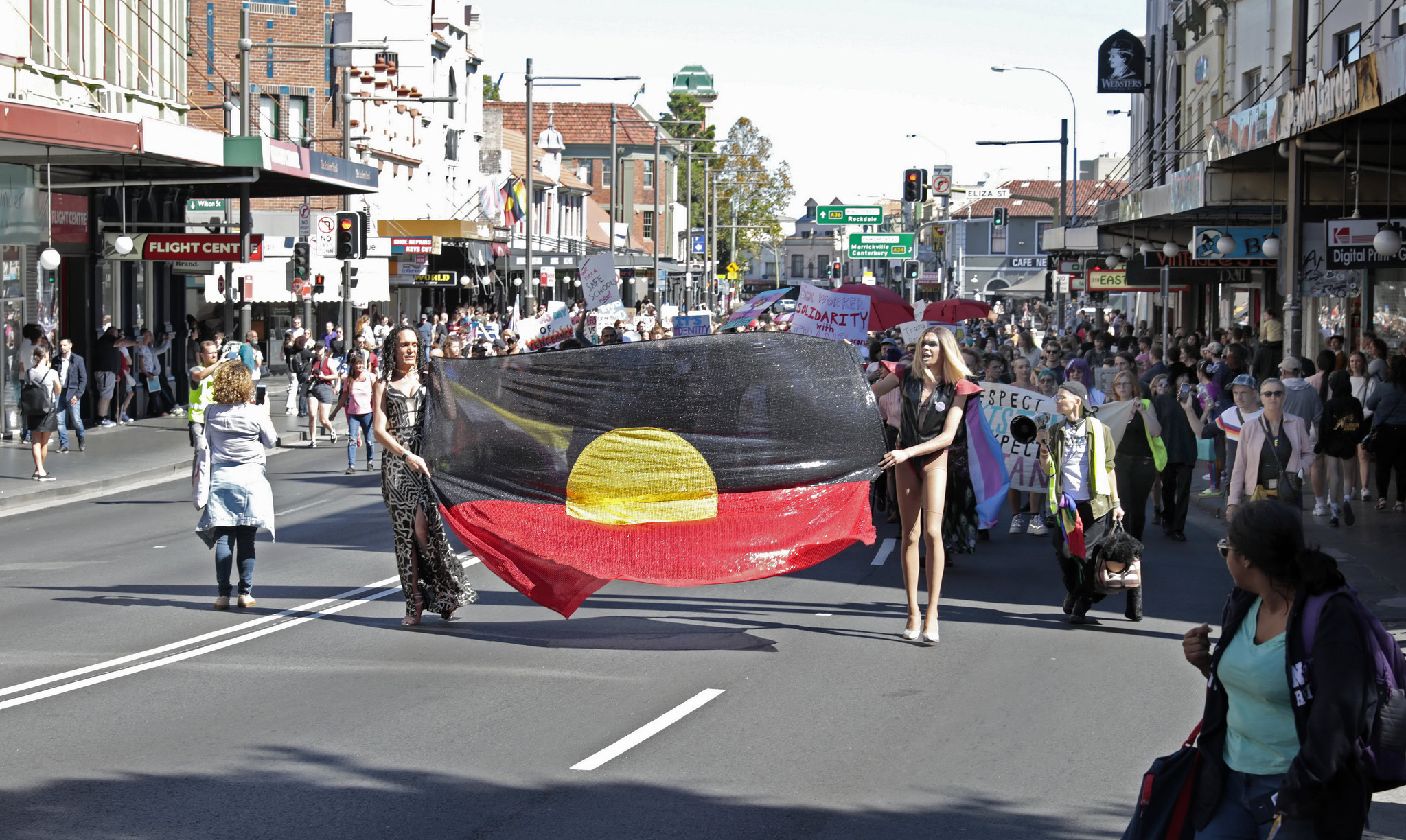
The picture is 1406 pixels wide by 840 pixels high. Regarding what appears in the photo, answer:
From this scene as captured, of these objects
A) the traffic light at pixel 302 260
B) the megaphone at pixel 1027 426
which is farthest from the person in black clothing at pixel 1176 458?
the traffic light at pixel 302 260

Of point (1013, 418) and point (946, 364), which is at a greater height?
point (946, 364)

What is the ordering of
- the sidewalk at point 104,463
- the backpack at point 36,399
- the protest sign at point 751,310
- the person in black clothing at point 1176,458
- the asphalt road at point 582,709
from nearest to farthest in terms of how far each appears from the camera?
the asphalt road at point 582,709, the person in black clothing at point 1176,458, the sidewalk at point 104,463, the backpack at point 36,399, the protest sign at point 751,310

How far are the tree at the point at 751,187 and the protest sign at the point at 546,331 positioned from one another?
74911 mm

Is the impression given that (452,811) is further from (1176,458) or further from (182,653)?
(1176,458)

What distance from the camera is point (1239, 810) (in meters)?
4.23

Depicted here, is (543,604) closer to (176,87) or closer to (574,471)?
(574,471)

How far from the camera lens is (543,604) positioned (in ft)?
31.3

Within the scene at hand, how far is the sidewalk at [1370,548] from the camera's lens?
472 inches

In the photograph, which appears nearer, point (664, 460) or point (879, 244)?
point (664, 460)

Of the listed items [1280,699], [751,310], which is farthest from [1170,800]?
[751,310]

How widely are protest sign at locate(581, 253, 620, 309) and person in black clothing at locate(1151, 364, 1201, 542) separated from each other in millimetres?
15050

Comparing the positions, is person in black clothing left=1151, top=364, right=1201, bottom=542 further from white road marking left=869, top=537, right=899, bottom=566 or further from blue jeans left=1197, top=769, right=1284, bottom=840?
blue jeans left=1197, top=769, right=1284, bottom=840

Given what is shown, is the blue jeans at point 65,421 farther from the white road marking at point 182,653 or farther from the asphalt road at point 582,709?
the white road marking at point 182,653

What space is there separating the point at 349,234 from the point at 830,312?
1376 centimetres
